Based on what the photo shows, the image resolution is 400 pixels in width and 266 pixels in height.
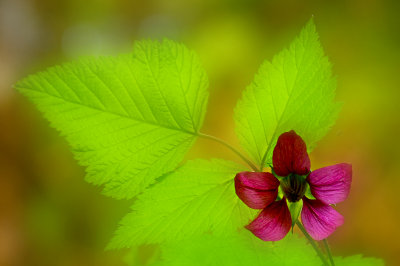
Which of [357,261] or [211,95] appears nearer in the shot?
[357,261]

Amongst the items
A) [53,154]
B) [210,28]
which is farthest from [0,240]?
[210,28]

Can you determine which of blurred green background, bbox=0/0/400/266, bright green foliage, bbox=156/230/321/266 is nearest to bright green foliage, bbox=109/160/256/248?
bright green foliage, bbox=156/230/321/266

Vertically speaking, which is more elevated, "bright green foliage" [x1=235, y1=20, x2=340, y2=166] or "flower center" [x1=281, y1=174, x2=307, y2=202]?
"bright green foliage" [x1=235, y1=20, x2=340, y2=166]

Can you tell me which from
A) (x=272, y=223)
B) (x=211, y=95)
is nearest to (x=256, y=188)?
(x=272, y=223)

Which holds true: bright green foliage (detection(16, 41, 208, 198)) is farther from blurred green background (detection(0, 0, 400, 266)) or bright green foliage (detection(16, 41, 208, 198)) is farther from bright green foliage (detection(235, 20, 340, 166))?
blurred green background (detection(0, 0, 400, 266))

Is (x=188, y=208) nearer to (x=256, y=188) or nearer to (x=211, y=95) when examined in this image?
(x=256, y=188)

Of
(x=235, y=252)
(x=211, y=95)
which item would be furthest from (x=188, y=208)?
(x=211, y=95)
